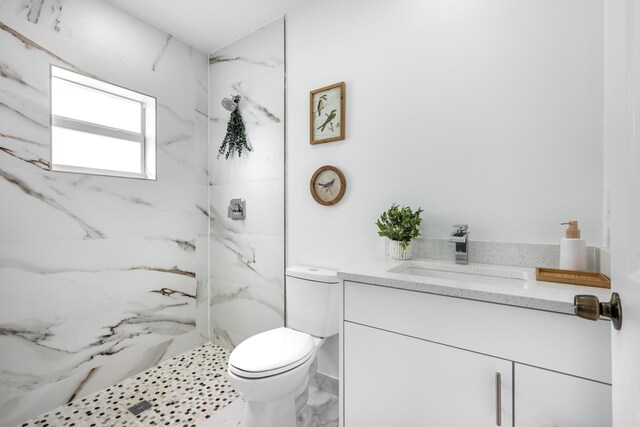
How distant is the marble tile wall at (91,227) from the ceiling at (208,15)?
96 mm

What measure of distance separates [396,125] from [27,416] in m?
2.54

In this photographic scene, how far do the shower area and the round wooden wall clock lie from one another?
29 cm

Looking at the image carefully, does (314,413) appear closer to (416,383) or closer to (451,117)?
(416,383)

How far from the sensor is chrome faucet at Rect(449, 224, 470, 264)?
1.34 m

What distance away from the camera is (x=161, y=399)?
1786 millimetres

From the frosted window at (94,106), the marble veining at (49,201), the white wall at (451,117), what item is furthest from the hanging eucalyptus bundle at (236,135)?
the marble veining at (49,201)

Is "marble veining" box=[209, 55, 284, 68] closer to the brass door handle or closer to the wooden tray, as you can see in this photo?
the wooden tray

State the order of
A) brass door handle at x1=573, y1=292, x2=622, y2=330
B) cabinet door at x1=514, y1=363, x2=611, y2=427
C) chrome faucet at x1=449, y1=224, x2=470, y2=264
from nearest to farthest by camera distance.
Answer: brass door handle at x1=573, y1=292, x2=622, y2=330, cabinet door at x1=514, y1=363, x2=611, y2=427, chrome faucet at x1=449, y1=224, x2=470, y2=264

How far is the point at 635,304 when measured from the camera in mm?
403

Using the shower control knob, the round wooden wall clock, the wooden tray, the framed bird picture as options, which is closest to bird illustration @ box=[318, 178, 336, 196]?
the round wooden wall clock

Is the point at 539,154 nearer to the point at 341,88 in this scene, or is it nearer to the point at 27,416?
the point at 341,88

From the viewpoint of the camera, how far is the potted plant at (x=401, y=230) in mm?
1452

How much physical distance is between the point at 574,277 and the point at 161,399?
2.17 metres

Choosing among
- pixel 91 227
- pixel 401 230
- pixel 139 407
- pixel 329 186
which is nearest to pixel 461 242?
pixel 401 230
